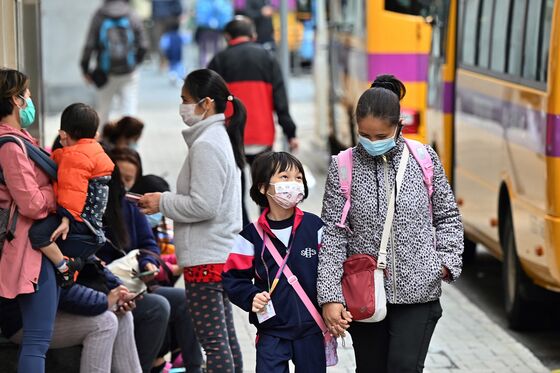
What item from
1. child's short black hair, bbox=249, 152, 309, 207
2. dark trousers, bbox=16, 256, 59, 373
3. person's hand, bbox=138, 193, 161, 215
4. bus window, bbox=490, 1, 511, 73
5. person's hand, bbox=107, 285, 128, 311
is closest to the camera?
child's short black hair, bbox=249, 152, 309, 207

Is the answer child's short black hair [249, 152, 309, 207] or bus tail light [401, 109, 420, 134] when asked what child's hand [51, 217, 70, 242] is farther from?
bus tail light [401, 109, 420, 134]

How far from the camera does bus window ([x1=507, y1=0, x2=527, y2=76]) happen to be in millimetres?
8945

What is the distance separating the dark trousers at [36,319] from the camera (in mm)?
5668

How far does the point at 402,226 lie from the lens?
5246mm

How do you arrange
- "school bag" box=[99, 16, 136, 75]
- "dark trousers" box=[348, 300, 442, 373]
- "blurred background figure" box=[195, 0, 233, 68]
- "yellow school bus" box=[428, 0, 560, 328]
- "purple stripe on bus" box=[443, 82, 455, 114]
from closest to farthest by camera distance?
"dark trousers" box=[348, 300, 442, 373] → "yellow school bus" box=[428, 0, 560, 328] → "purple stripe on bus" box=[443, 82, 455, 114] → "school bag" box=[99, 16, 136, 75] → "blurred background figure" box=[195, 0, 233, 68]

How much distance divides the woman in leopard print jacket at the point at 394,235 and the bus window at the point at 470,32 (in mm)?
5359

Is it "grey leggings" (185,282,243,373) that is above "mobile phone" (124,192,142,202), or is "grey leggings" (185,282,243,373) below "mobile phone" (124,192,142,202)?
below

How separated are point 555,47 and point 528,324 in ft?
7.23

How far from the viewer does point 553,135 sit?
7785 mm

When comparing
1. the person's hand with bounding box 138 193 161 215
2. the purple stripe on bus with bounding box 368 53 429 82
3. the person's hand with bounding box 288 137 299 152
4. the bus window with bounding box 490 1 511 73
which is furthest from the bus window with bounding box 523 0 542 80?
the purple stripe on bus with bounding box 368 53 429 82

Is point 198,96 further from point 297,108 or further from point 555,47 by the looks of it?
point 297,108

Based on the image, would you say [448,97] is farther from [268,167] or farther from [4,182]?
[4,182]

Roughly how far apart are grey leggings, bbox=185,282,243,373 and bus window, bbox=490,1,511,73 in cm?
375

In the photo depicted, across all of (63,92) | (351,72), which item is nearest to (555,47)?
(351,72)
